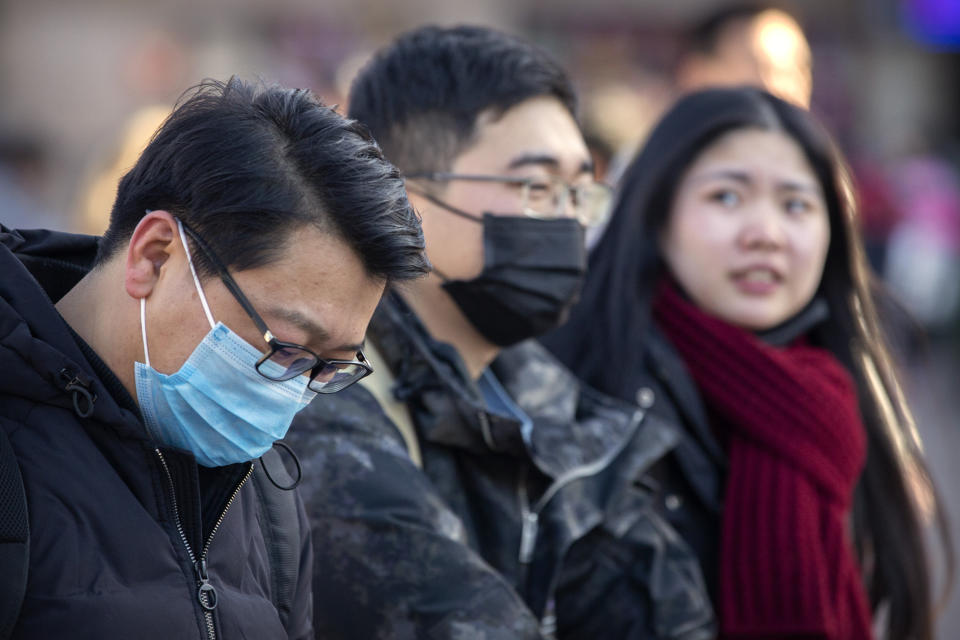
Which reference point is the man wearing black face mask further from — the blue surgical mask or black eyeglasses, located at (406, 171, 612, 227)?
the blue surgical mask

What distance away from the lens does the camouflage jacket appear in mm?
2240

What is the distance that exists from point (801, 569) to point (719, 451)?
0.40 meters

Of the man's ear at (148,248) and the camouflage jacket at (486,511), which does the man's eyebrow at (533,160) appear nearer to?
the camouflage jacket at (486,511)

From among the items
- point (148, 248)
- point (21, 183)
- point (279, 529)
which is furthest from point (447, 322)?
point (21, 183)

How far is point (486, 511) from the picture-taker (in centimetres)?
267

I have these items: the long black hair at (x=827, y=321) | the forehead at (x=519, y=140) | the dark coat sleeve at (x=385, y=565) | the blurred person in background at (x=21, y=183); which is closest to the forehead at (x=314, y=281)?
the dark coat sleeve at (x=385, y=565)

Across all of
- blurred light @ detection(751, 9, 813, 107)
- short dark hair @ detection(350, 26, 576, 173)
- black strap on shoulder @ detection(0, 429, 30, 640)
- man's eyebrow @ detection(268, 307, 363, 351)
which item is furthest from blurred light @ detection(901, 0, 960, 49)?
black strap on shoulder @ detection(0, 429, 30, 640)

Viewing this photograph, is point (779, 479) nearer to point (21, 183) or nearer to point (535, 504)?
point (535, 504)

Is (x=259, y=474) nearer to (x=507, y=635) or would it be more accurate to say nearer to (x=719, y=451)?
(x=507, y=635)

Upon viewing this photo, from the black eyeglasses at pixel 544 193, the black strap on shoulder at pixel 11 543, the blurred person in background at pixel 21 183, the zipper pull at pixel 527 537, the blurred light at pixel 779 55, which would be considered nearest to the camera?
the black strap on shoulder at pixel 11 543

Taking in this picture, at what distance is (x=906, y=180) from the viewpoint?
43.4ft

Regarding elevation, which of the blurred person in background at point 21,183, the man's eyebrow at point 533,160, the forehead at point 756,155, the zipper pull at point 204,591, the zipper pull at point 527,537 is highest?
the forehead at point 756,155

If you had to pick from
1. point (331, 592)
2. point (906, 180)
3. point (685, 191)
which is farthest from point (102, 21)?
point (331, 592)

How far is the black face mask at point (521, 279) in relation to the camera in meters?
2.71
